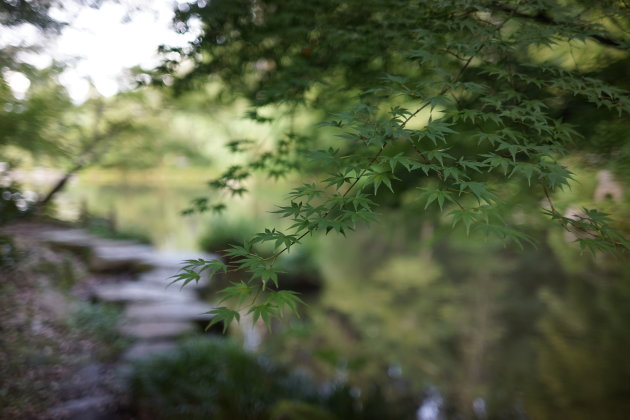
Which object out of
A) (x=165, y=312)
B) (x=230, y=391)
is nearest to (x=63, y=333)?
(x=230, y=391)

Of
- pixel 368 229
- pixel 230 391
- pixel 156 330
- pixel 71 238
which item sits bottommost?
pixel 230 391

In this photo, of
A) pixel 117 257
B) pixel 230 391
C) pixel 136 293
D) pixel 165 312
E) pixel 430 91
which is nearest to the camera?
pixel 430 91

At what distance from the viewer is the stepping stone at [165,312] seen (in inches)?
153

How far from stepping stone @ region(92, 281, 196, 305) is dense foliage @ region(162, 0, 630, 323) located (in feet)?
7.35

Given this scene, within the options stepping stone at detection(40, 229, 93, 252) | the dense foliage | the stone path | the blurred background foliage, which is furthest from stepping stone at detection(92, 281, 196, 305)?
the dense foliage

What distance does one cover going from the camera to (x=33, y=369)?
2.22 m

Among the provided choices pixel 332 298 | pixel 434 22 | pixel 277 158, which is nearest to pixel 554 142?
pixel 434 22

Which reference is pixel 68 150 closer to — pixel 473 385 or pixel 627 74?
pixel 627 74

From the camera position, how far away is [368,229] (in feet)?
7.03

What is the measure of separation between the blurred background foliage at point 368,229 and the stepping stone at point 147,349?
0.21 meters

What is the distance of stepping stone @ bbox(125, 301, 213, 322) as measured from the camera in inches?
153

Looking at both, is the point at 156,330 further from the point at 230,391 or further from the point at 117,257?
the point at 117,257

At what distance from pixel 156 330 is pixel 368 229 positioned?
8.02ft

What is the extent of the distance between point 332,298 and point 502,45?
557 cm
